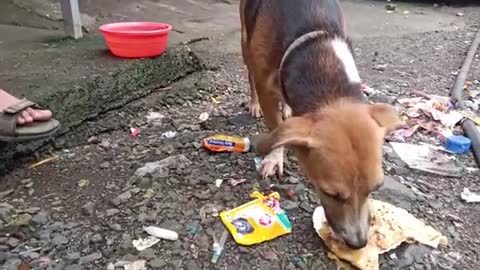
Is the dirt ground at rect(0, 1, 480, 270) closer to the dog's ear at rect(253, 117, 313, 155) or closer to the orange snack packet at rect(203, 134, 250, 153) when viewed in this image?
the orange snack packet at rect(203, 134, 250, 153)

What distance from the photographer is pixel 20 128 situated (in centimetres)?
299

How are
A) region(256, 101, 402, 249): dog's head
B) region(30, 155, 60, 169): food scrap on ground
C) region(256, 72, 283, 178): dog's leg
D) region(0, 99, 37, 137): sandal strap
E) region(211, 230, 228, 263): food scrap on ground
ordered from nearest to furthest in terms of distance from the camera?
region(256, 101, 402, 249): dog's head → region(211, 230, 228, 263): food scrap on ground → region(0, 99, 37, 137): sandal strap → region(256, 72, 283, 178): dog's leg → region(30, 155, 60, 169): food scrap on ground

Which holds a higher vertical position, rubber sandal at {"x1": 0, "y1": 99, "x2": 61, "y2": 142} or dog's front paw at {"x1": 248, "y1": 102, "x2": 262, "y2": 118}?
rubber sandal at {"x1": 0, "y1": 99, "x2": 61, "y2": 142}

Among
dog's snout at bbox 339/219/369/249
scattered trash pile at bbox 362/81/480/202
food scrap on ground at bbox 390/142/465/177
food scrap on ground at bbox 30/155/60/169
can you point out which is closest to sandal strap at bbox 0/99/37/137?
food scrap on ground at bbox 30/155/60/169

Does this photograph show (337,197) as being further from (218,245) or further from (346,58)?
(346,58)

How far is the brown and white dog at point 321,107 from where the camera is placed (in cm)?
228

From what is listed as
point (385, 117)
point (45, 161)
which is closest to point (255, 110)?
point (45, 161)

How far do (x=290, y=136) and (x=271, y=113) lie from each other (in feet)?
3.25

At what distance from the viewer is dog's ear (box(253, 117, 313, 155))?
2.32 meters

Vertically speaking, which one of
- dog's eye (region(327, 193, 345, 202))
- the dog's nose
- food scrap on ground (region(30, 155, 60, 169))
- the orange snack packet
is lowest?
food scrap on ground (region(30, 155, 60, 169))

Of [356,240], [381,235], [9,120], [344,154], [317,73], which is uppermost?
[317,73]

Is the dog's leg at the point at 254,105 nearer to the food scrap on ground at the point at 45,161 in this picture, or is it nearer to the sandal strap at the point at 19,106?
the food scrap on ground at the point at 45,161

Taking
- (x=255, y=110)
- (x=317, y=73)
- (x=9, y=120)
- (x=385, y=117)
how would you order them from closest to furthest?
(x=385, y=117) → (x=317, y=73) → (x=9, y=120) → (x=255, y=110)

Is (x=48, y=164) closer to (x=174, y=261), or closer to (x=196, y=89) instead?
(x=174, y=261)
